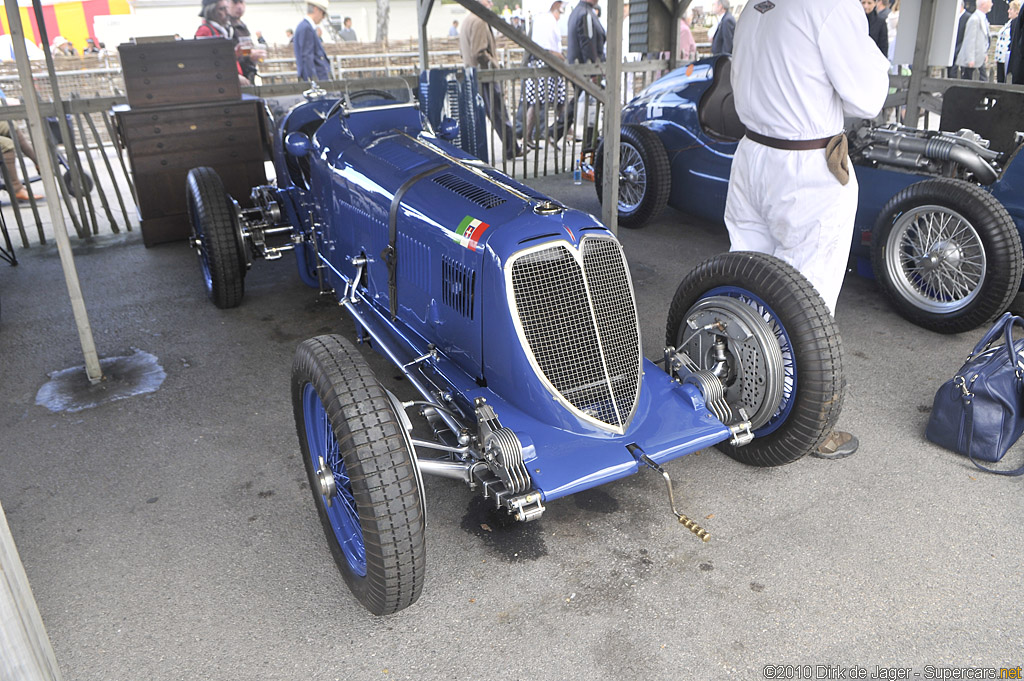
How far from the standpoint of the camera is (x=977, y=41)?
10.9 meters

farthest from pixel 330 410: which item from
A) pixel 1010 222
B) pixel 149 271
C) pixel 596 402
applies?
pixel 149 271

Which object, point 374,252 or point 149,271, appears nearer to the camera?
point 374,252

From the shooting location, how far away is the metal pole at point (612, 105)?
456 cm

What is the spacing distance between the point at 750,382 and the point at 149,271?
512cm

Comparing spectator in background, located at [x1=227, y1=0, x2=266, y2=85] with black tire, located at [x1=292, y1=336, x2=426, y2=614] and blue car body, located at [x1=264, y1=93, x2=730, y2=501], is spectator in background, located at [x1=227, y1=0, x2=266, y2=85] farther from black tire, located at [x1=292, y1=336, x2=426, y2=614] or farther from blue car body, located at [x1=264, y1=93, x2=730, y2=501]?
black tire, located at [x1=292, y1=336, x2=426, y2=614]

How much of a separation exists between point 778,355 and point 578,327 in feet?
2.79

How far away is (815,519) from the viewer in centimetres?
306

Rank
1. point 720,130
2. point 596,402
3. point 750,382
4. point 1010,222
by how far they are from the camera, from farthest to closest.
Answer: point 720,130 → point 1010,222 → point 750,382 → point 596,402

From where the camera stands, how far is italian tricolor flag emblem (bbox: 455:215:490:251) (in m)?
3.00

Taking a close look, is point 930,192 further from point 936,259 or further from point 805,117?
point 805,117

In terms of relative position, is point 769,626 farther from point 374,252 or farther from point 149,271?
point 149,271

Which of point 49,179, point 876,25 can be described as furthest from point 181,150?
point 876,25

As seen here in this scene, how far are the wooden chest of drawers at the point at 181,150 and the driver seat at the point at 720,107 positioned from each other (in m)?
3.90

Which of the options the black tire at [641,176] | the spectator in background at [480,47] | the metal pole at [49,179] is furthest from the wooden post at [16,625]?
the spectator in background at [480,47]
